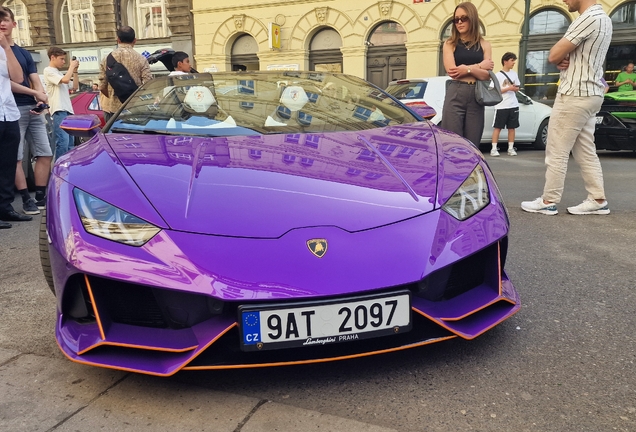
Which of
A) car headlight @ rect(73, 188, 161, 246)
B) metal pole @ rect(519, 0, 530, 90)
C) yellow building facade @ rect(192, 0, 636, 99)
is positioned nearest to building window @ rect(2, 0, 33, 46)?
yellow building facade @ rect(192, 0, 636, 99)

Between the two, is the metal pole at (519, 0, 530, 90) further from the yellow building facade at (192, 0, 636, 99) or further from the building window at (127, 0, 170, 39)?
the building window at (127, 0, 170, 39)

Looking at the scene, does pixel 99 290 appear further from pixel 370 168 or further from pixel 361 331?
pixel 370 168

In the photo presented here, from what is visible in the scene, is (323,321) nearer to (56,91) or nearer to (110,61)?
(110,61)

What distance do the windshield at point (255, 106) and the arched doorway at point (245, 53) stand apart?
17.0 m

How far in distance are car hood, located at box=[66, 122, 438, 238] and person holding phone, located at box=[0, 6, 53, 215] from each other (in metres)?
2.87

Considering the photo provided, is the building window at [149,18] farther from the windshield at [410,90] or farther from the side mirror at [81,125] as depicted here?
the side mirror at [81,125]

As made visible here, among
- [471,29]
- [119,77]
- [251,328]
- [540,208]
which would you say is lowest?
[540,208]

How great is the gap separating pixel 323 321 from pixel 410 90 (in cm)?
805

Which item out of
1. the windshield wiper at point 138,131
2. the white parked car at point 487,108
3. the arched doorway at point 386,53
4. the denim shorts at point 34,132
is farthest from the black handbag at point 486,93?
the arched doorway at point 386,53

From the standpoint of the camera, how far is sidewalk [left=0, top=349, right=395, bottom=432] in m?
1.60

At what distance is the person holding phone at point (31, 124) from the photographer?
15.6 feet

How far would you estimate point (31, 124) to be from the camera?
491cm

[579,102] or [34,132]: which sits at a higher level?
[579,102]

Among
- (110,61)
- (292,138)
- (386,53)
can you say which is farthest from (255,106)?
(386,53)
